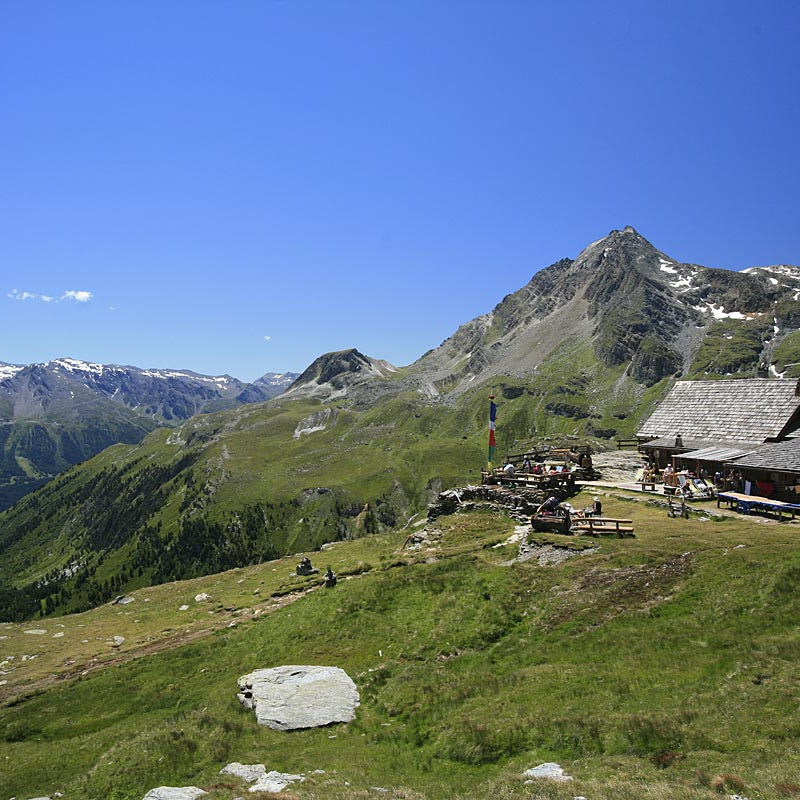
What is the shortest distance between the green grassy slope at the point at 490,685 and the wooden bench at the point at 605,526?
135 cm

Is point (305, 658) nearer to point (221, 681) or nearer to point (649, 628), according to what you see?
point (221, 681)

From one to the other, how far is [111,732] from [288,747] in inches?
458

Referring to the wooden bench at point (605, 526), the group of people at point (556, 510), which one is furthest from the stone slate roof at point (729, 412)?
the wooden bench at point (605, 526)

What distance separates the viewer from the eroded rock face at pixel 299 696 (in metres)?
20.0

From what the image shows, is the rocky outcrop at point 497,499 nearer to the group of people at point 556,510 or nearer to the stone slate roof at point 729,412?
the group of people at point 556,510

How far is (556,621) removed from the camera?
904 inches

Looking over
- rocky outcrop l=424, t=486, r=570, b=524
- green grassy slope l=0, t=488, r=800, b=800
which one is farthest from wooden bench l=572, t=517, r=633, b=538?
rocky outcrop l=424, t=486, r=570, b=524

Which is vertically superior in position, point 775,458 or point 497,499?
point 775,458

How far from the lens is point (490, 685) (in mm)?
19297

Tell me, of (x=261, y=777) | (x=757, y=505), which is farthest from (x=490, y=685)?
(x=757, y=505)

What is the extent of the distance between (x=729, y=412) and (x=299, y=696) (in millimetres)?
56312

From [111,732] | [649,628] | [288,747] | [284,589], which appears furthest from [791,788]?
[284,589]

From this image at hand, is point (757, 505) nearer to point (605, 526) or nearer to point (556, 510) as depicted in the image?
point (605, 526)

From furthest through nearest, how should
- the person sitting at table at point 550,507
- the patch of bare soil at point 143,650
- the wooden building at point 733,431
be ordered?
the wooden building at point 733,431 → the person sitting at table at point 550,507 → the patch of bare soil at point 143,650
